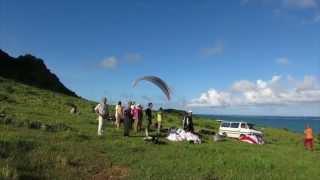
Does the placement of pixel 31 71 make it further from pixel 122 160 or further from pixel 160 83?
pixel 122 160

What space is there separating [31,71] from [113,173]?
92.4m

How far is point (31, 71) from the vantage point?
11006cm

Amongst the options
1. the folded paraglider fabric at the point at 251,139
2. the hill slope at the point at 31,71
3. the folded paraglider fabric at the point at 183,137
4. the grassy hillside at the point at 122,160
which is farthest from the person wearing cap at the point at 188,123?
the hill slope at the point at 31,71

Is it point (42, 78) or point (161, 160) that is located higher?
point (42, 78)

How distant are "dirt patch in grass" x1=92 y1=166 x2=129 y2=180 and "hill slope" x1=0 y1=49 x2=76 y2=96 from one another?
82.5 m

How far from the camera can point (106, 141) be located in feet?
96.5

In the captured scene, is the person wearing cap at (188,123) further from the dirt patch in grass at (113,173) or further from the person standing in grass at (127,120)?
the dirt patch in grass at (113,173)

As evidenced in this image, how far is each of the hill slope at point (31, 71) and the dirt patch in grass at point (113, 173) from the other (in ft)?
271

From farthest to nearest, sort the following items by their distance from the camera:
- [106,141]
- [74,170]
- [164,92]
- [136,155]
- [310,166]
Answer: [164,92] → [106,141] → [310,166] → [136,155] → [74,170]

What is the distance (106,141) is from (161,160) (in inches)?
236

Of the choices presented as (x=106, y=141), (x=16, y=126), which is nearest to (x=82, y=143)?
(x=106, y=141)

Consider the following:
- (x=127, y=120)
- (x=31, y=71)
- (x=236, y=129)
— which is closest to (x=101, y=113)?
(x=127, y=120)

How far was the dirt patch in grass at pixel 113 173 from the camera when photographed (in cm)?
2017

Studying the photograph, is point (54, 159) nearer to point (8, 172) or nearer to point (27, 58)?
point (8, 172)
